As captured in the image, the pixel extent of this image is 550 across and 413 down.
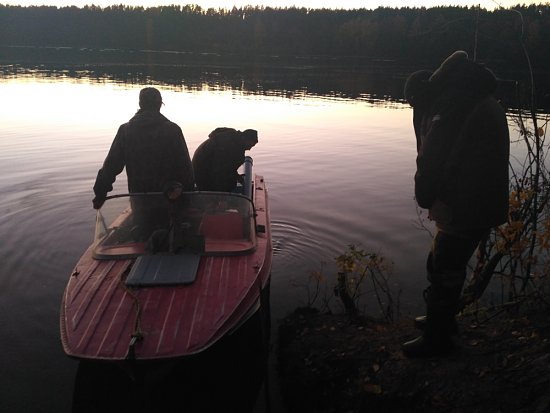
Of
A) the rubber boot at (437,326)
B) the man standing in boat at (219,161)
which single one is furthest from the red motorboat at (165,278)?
the rubber boot at (437,326)

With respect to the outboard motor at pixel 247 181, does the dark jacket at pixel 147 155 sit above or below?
above

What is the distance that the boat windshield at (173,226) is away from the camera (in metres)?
4.79

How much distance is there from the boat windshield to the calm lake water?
55.4 inches

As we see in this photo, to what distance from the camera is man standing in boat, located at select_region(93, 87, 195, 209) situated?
5164mm

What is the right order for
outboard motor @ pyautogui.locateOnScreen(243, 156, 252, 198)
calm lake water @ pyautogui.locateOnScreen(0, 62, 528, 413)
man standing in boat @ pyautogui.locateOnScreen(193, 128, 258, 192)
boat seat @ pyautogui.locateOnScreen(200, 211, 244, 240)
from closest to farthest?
boat seat @ pyautogui.locateOnScreen(200, 211, 244, 240) < calm lake water @ pyautogui.locateOnScreen(0, 62, 528, 413) < man standing in boat @ pyautogui.locateOnScreen(193, 128, 258, 192) < outboard motor @ pyautogui.locateOnScreen(243, 156, 252, 198)

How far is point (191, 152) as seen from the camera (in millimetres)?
14875

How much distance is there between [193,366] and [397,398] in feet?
6.94

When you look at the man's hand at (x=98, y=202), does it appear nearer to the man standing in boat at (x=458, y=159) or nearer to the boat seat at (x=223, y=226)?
the boat seat at (x=223, y=226)

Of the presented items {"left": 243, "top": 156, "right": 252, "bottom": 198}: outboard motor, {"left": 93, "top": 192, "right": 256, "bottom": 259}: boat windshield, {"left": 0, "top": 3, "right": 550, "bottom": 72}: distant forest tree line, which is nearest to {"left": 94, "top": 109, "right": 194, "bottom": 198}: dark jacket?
{"left": 93, "top": 192, "right": 256, "bottom": 259}: boat windshield

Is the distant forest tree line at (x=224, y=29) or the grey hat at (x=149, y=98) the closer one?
the grey hat at (x=149, y=98)

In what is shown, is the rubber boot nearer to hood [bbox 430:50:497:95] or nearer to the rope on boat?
hood [bbox 430:50:497:95]

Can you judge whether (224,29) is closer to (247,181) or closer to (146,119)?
(247,181)

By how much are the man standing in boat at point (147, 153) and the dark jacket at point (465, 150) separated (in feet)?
9.91

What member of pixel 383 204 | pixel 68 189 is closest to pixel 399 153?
pixel 383 204
